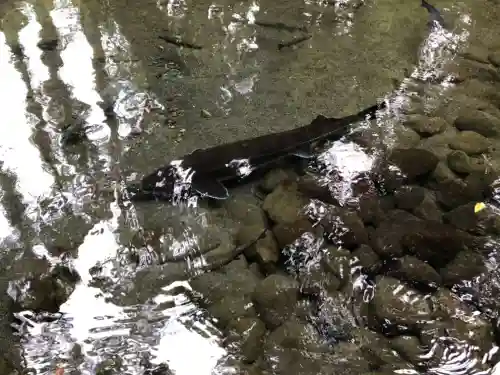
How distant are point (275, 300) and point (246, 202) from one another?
28.7 inches

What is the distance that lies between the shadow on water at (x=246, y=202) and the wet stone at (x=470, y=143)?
0.7 inches

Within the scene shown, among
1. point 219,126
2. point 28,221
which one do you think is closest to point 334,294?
point 219,126

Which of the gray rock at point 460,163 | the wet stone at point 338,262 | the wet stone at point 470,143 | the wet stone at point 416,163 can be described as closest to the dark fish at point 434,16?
the wet stone at point 470,143

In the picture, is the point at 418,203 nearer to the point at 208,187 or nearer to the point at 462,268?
the point at 462,268

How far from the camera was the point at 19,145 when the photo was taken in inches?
126

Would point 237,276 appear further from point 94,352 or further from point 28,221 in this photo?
point 28,221

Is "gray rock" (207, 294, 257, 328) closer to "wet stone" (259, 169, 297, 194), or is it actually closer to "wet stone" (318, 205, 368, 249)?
"wet stone" (318, 205, 368, 249)

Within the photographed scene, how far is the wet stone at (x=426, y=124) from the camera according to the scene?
340 centimetres

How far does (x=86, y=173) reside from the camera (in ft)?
9.98

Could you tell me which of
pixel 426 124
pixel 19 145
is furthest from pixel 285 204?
pixel 19 145

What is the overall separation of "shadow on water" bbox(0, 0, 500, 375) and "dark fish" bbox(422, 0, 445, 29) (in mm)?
87

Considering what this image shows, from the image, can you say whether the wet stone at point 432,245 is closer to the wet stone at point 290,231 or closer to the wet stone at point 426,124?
the wet stone at point 290,231

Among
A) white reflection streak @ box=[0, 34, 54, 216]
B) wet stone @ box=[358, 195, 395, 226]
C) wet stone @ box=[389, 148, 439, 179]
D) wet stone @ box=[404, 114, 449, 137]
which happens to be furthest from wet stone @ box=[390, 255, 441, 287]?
white reflection streak @ box=[0, 34, 54, 216]

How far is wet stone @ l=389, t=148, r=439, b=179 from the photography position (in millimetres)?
3029
